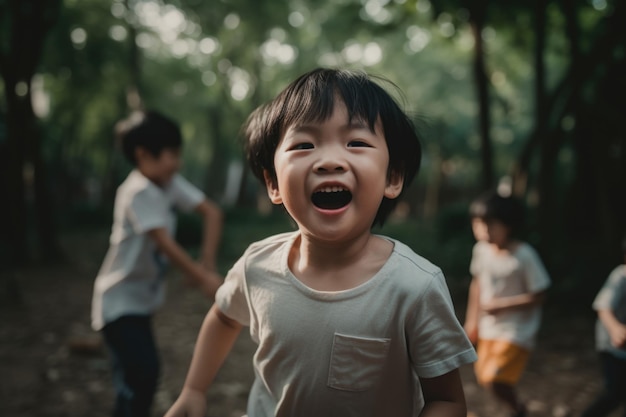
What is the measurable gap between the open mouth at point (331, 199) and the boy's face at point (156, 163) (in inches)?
77.2

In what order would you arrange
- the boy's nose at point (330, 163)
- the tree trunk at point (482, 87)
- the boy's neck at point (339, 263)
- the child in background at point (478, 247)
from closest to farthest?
the boy's nose at point (330, 163)
the boy's neck at point (339, 263)
the child in background at point (478, 247)
the tree trunk at point (482, 87)

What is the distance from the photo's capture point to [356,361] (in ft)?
4.73

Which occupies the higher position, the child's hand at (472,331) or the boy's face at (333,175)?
the boy's face at (333,175)

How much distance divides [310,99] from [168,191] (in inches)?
81.2

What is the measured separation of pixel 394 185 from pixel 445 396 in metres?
0.62

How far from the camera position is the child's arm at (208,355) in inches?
67.3

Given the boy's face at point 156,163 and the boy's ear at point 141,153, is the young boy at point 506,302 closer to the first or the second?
the boy's face at point 156,163

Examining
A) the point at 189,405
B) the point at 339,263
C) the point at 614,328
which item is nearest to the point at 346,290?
the point at 339,263

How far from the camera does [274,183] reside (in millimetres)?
1686

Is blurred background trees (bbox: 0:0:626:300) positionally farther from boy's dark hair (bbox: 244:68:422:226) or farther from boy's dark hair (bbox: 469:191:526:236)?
boy's dark hair (bbox: 469:191:526:236)

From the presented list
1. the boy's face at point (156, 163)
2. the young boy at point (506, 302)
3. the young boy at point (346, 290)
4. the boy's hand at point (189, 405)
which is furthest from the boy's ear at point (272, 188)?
the young boy at point (506, 302)

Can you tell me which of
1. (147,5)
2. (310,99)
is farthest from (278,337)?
(147,5)

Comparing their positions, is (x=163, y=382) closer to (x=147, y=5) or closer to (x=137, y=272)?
(x=137, y=272)

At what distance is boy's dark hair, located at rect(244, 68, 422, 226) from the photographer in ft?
4.83
